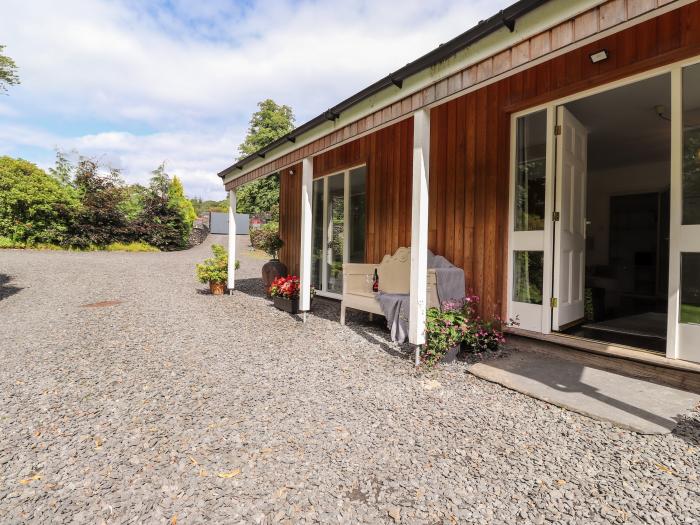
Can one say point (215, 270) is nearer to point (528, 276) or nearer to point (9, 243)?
point (528, 276)

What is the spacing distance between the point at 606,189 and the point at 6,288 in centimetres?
1103

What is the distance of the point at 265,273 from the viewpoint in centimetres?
668

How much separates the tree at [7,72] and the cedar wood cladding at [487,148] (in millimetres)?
6101

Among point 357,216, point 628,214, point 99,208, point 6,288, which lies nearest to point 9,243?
point 99,208

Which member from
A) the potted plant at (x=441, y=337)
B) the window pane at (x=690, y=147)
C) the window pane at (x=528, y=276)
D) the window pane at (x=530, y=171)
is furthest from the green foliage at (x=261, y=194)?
the window pane at (x=690, y=147)

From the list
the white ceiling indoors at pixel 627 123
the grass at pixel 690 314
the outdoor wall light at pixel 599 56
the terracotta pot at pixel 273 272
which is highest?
the white ceiling indoors at pixel 627 123

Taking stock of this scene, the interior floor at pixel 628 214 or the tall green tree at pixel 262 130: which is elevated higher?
the tall green tree at pixel 262 130

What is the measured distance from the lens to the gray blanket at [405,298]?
3.40 meters

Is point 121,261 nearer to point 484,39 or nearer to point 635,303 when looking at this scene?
point 484,39

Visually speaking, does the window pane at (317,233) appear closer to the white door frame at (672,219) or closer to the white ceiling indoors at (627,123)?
the white door frame at (672,219)

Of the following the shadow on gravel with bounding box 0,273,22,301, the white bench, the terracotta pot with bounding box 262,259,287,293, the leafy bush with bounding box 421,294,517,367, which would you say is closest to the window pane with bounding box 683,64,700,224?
the leafy bush with bounding box 421,294,517,367

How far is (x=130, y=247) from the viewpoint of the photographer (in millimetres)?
13094

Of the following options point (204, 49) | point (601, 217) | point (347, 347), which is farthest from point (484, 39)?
point (204, 49)

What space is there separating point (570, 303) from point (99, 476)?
3792 mm
